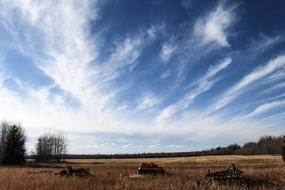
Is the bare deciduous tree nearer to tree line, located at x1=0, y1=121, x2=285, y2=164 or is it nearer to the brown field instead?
tree line, located at x1=0, y1=121, x2=285, y2=164

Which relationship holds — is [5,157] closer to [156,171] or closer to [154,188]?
[156,171]

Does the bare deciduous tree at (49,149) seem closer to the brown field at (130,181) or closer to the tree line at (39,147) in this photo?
the tree line at (39,147)

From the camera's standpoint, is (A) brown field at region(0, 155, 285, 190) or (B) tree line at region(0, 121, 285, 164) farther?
(B) tree line at region(0, 121, 285, 164)

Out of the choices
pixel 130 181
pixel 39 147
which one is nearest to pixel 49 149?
pixel 39 147

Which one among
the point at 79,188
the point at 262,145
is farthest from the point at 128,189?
the point at 262,145

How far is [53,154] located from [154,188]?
117211mm

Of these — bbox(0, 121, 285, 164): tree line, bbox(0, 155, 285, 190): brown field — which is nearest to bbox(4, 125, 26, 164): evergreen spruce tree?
bbox(0, 121, 285, 164): tree line

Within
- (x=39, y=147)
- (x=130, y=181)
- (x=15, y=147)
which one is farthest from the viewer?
(x=39, y=147)

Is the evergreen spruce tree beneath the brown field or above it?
above

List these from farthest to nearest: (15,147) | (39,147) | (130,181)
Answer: (39,147)
(15,147)
(130,181)

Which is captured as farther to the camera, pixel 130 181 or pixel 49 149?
pixel 49 149

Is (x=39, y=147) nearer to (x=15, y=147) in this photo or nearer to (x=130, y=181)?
(x=15, y=147)

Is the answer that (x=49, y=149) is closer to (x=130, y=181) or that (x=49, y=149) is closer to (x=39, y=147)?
(x=39, y=147)

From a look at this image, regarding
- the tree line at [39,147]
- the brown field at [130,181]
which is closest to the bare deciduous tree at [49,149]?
the tree line at [39,147]
